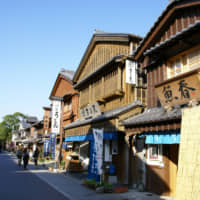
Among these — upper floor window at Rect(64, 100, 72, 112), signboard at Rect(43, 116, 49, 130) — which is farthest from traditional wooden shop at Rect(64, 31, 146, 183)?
signboard at Rect(43, 116, 49, 130)

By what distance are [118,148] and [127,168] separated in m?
1.26

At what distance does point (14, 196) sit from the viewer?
948 centimetres

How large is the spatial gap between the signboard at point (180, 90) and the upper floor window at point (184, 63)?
1459 mm

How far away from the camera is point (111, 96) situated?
584 inches

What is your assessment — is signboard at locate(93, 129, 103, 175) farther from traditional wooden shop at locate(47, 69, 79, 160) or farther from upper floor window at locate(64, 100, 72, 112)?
upper floor window at locate(64, 100, 72, 112)

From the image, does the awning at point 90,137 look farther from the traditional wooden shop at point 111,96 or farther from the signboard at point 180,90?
the signboard at point 180,90

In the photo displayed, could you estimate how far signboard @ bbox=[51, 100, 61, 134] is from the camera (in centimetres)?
2002

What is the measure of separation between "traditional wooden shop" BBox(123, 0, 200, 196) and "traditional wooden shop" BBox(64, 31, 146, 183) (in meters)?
1.35

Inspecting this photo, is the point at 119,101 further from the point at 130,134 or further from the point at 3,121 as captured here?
the point at 3,121

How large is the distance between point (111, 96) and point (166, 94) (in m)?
6.19

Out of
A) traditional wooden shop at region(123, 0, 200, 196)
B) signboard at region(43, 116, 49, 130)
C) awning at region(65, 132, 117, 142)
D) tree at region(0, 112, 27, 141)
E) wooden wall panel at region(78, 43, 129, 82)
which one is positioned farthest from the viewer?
tree at region(0, 112, 27, 141)

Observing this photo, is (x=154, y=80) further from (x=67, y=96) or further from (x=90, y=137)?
(x=67, y=96)

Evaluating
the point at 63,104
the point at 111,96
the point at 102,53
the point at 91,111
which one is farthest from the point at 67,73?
the point at 111,96

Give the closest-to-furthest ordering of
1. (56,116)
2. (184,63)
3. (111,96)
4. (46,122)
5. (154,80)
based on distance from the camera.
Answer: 1. (184,63)
2. (154,80)
3. (111,96)
4. (56,116)
5. (46,122)
